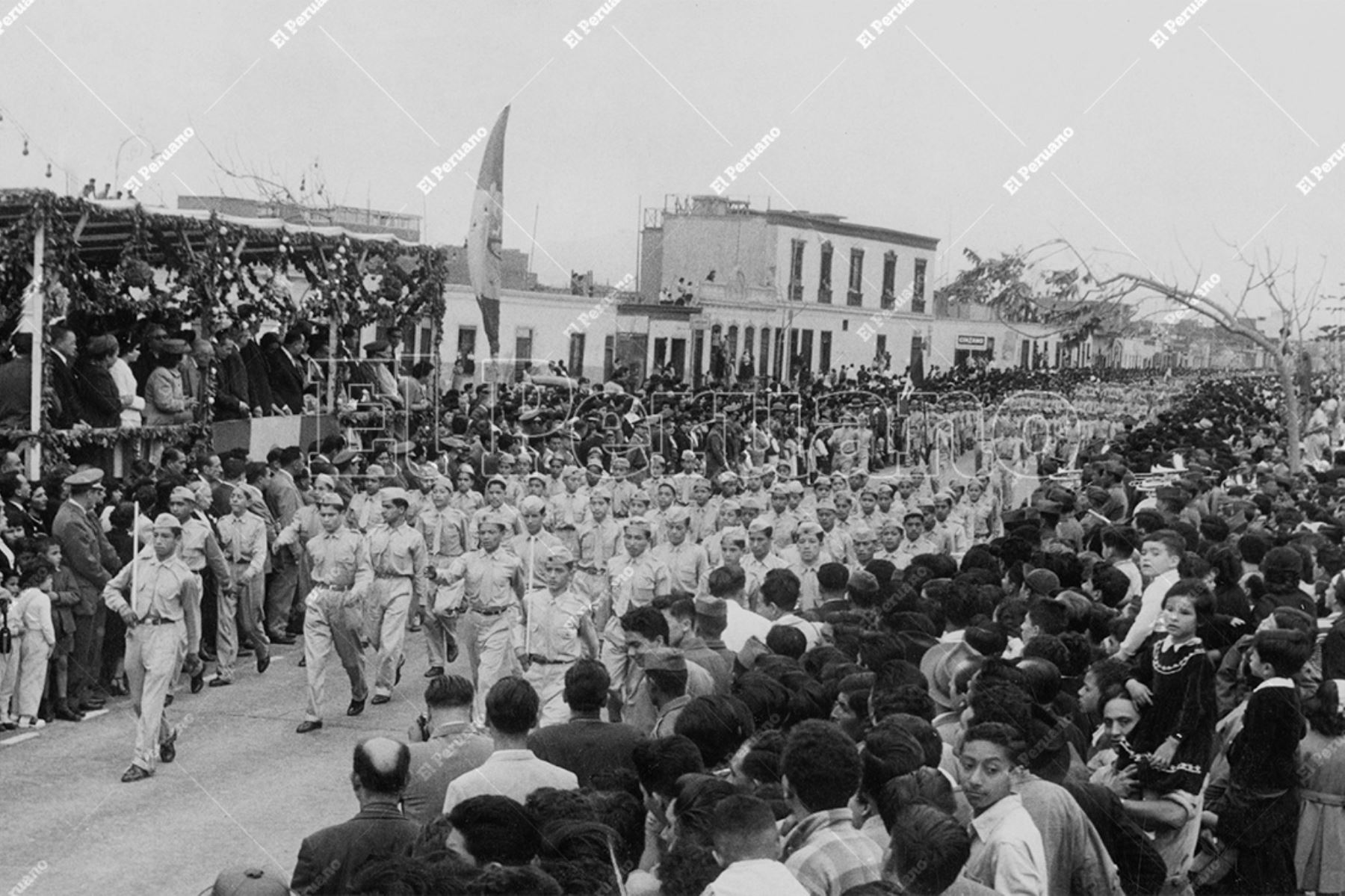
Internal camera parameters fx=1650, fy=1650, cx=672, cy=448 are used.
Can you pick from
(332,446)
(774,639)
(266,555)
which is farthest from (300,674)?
(774,639)

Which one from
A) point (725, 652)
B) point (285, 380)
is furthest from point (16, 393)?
point (725, 652)

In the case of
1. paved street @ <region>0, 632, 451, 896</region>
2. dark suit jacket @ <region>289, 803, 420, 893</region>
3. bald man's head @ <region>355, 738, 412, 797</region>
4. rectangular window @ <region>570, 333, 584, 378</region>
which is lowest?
paved street @ <region>0, 632, 451, 896</region>

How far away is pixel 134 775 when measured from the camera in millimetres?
10078

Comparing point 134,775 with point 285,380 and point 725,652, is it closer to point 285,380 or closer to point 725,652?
point 725,652

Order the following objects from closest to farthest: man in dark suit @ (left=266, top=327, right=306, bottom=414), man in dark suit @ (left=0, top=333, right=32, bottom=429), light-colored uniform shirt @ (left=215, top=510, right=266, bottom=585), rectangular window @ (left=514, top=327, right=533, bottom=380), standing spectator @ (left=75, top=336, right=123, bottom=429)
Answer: light-colored uniform shirt @ (left=215, top=510, right=266, bottom=585) → man in dark suit @ (left=0, top=333, right=32, bottom=429) → standing spectator @ (left=75, top=336, right=123, bottom=429) → man in dark suit @ (left=266, top=327, right=306, bottom=414) → rectangular window @ (left=514, top=327, right=533, bottom=380)

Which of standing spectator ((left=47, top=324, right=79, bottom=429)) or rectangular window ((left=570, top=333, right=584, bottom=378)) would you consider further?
rectangular window ((left=570, top=333, right=584, bottom=378))

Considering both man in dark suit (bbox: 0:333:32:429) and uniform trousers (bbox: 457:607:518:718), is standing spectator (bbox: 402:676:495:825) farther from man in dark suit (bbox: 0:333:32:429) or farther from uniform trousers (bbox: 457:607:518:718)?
man in dark suit (bbox: 0:333:32:429)

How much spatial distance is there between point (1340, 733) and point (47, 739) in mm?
8112

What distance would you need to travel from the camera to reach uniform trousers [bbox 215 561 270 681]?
12977 millimetres

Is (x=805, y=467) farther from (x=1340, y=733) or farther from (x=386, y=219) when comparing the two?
(x=1340, y=733)

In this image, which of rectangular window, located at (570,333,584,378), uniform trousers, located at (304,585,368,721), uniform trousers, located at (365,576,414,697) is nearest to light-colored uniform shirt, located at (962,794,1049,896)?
uniform trousers, located at (304,585,368,721)

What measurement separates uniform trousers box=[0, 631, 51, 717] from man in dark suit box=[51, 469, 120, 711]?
55cm

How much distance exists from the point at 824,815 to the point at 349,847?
158 cm

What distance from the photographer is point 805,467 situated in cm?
2934
